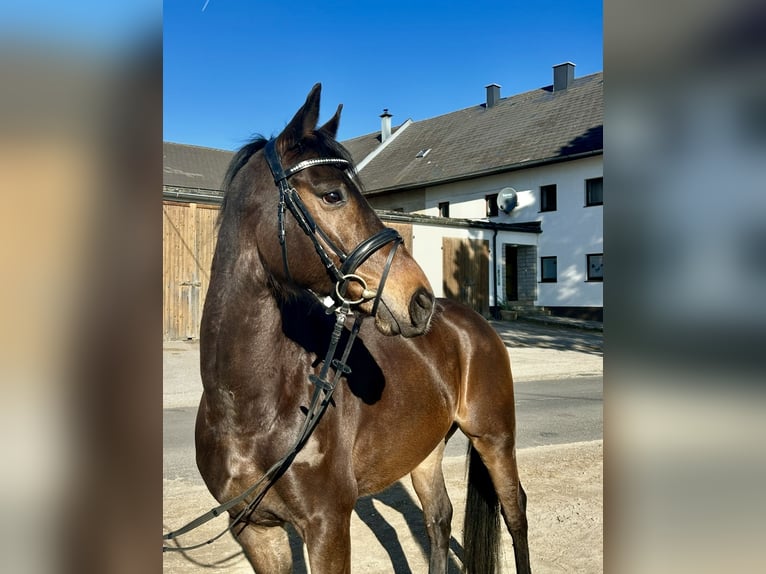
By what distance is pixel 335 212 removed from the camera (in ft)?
7.02

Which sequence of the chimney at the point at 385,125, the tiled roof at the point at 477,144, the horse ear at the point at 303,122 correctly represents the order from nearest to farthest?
the horse ear at the point at 303,122
the tiled roof at the point at 477,144
the chimney at the point at 385,125

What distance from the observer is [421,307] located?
209cm

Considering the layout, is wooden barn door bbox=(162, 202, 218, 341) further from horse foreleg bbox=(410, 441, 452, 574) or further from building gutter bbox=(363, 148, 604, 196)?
horse foreleg bbox=(410, 441, 452, 574)

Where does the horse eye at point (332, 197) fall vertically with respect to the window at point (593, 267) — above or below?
below

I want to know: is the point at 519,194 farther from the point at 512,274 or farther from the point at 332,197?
the point at 332,197

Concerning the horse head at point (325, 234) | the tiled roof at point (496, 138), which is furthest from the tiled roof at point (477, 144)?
the horse head at point (325, 234)

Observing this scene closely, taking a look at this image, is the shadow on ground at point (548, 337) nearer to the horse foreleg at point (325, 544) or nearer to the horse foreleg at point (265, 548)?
the horse foreleg at point (265, 548)

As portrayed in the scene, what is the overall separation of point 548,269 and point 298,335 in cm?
2332

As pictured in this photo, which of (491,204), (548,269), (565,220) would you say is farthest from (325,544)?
(491,204)

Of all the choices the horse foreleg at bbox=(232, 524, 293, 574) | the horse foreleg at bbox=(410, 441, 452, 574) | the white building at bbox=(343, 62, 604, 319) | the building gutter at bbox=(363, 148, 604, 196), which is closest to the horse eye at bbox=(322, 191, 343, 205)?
the horse foreleg at bbox=(232, 524, 293, 574)

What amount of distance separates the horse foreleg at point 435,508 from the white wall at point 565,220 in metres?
19.5

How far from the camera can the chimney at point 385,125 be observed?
36.6m
